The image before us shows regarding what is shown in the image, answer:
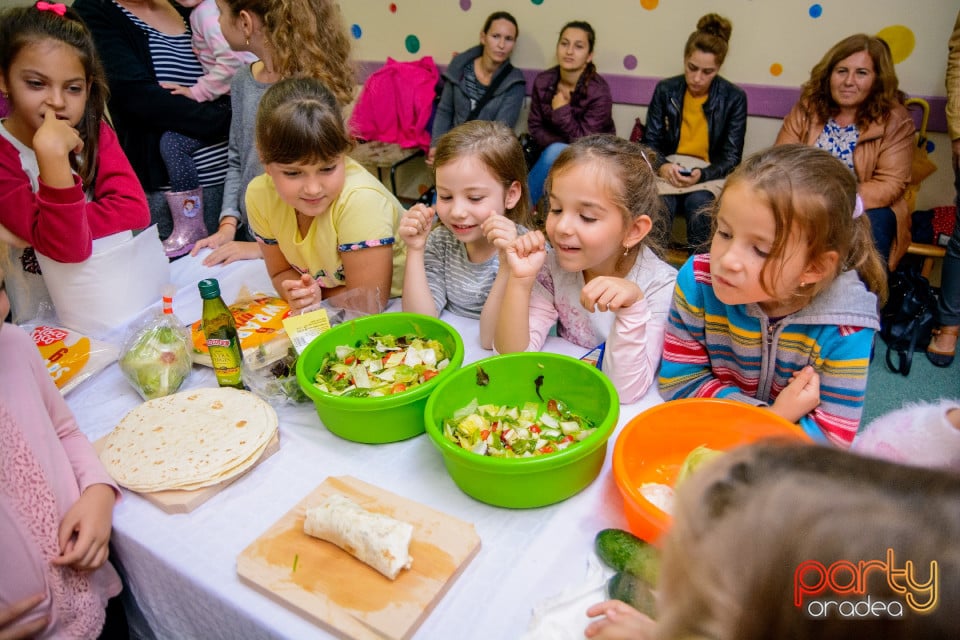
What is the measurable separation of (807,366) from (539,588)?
79 cm

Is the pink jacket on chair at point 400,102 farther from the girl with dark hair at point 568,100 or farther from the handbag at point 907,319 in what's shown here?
the handbag at point 907,319

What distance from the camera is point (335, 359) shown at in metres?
1.49

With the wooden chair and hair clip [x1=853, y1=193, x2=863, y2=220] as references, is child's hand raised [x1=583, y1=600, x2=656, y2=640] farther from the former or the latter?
the wooden chair

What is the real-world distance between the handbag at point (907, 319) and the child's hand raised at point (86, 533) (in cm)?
338

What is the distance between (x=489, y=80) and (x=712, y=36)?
5.28 ft

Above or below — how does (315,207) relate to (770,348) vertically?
above

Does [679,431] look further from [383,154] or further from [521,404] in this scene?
[383,154]

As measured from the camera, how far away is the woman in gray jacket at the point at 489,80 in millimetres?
4207

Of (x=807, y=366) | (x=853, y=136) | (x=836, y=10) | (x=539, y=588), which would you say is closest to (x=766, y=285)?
(x=807, y=366)

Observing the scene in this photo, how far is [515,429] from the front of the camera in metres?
1.21

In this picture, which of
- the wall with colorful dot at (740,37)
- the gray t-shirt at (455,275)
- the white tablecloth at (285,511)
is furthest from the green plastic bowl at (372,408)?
the wall with colorful dot at (740,37)

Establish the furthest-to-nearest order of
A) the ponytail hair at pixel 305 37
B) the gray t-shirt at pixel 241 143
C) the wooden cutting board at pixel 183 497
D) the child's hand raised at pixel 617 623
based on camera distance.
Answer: the gray t-shirt at pixel 241 143
the ponytail hair at pixel 305 37
the wooden cutting board at pixel 183 497
the child's hand raised at pixel 617 623

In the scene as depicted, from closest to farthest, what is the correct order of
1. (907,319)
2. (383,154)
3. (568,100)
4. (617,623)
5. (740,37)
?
(617,623) → (907,319) → (740,37) → (568,100) → (383,154)

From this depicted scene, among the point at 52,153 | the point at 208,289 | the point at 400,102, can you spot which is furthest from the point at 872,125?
the point at 52,153
